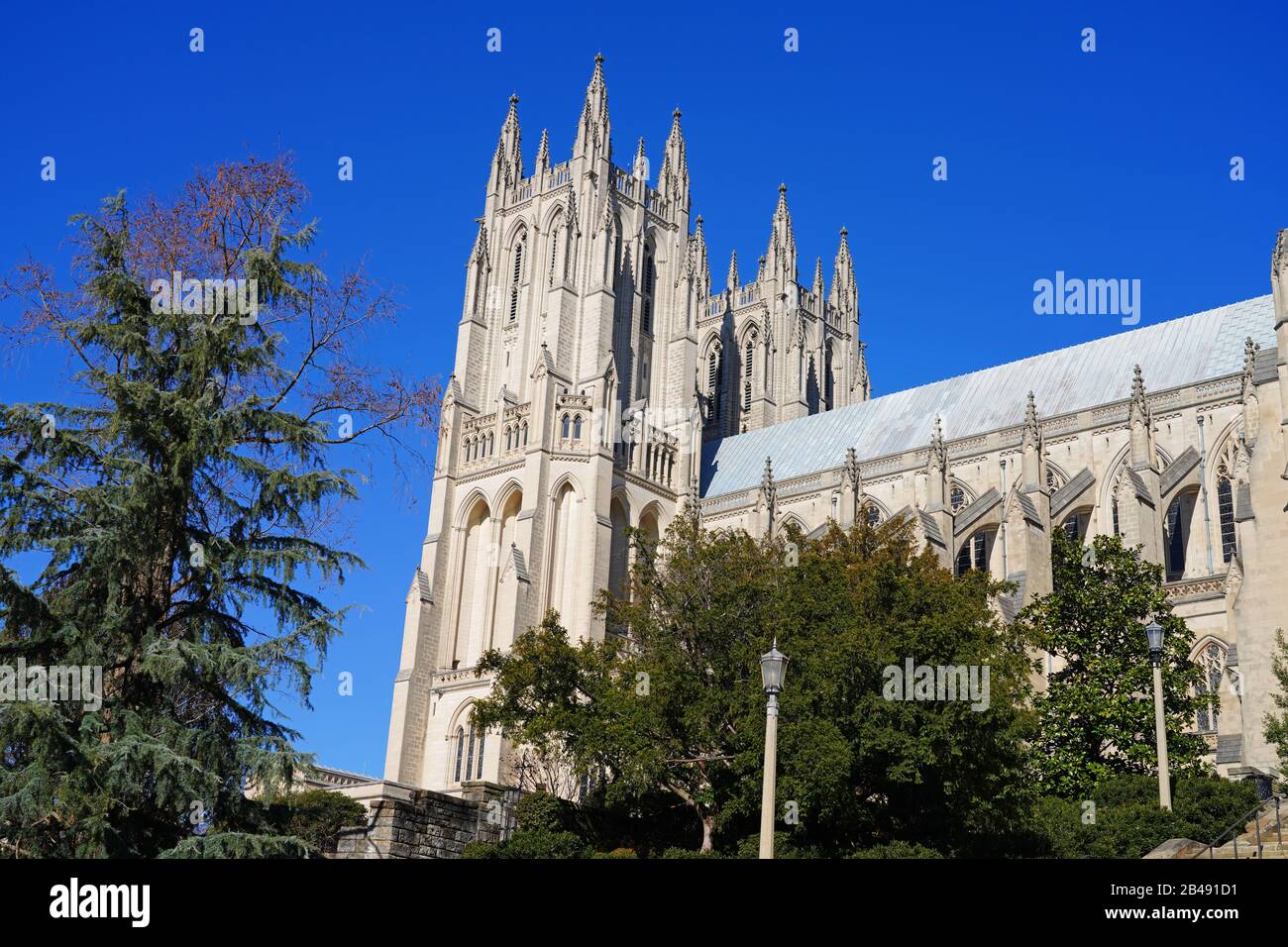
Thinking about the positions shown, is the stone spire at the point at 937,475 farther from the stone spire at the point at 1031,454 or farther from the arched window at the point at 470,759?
the arched window at the point at 470,759

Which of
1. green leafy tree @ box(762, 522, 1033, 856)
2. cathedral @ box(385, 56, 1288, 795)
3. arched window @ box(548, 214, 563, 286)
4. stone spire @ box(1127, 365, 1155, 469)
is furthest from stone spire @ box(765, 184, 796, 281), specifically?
green leafy tree @ box(762, 522, 1033, 856)

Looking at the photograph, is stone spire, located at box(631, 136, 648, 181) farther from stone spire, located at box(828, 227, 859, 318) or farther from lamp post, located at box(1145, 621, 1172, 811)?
lamp post, located at box(1145, 621, 1172, 811)

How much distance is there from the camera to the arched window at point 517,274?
60875 mm

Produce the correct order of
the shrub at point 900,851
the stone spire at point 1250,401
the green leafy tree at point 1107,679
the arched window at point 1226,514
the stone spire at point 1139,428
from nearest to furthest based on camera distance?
the shrub at point 900,851 → the green leafy tree at point 1107,679 → the stone spire at point 1250,401 → the arched window at point 1226,514 → the stone spire at point 1139,428

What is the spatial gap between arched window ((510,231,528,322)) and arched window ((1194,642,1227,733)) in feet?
102

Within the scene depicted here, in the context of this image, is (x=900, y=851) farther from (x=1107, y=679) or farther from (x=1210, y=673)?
(x=1210, y=673)

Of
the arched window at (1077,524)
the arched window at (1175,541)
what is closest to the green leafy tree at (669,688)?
the arched window at (1175,541)

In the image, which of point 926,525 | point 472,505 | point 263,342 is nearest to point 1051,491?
point 926,525

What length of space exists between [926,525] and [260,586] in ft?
103

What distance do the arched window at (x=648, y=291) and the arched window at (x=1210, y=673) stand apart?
2966 cm

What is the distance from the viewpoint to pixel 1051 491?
4894 centimetres
